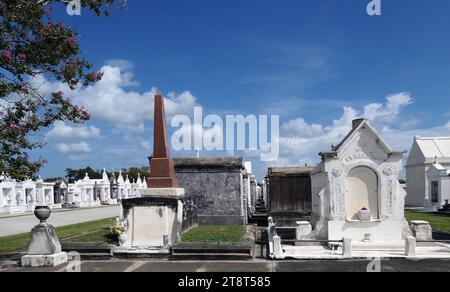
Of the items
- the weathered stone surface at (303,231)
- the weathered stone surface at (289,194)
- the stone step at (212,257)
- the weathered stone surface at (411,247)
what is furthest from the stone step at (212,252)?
the weathered stone surface at (289,194)

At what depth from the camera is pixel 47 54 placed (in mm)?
9641

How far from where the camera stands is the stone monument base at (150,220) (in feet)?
46.2

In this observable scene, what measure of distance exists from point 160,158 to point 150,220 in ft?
8.51

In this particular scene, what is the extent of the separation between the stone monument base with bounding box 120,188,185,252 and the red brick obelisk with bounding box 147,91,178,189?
1.11m

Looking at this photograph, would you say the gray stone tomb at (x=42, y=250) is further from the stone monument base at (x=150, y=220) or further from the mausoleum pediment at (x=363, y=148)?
the mausoleum pediment at (x=363, y=148)

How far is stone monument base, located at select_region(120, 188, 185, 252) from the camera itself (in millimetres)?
14070

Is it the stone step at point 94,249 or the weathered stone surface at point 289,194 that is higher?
the weathered stone surface at point 289,194

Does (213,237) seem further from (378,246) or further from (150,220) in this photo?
(378,246)

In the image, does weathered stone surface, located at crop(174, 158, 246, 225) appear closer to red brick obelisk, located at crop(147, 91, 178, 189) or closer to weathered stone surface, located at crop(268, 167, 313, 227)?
weathered stone surface, located at crop(268, 167, 313, 227)

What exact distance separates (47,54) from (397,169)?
38.6 feet

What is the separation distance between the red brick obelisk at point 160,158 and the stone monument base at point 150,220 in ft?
3.64

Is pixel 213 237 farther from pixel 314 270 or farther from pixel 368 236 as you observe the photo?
pixel 368 236

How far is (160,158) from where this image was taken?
1579 cm
